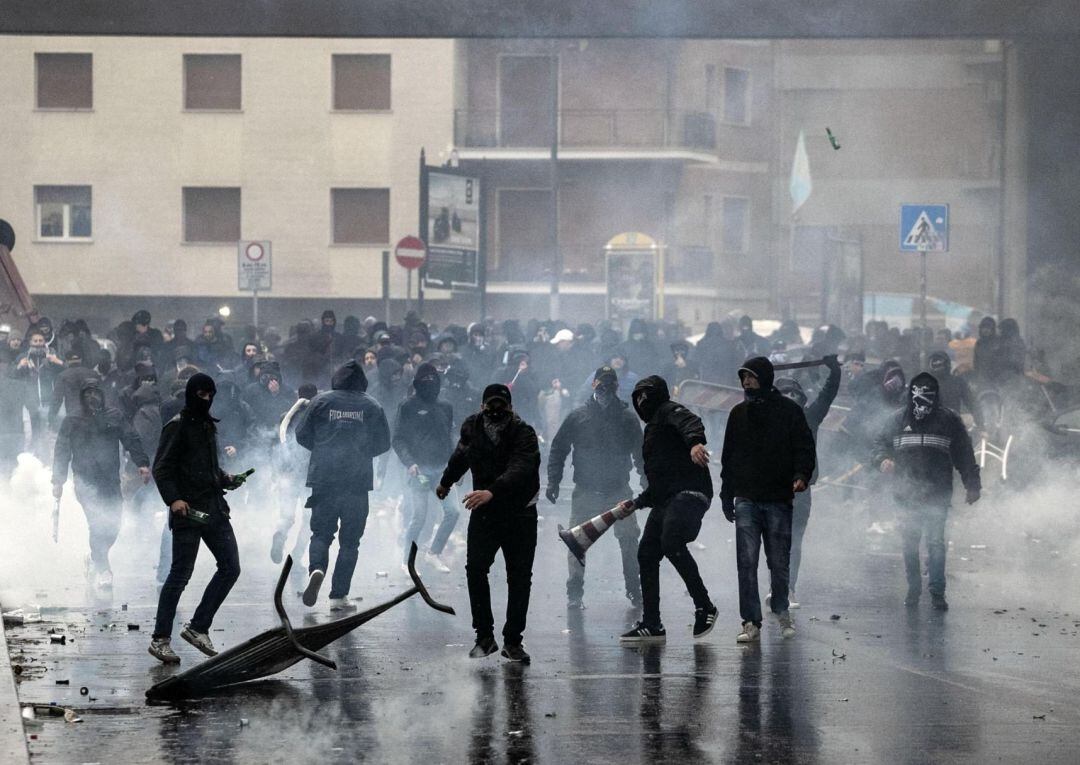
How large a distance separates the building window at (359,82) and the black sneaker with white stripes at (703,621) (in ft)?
106

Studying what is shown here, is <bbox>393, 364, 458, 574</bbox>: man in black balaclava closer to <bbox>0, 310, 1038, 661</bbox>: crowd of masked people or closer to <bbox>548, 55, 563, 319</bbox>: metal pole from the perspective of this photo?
<bbox>0, 310, 1038, 661</bbox>: crowd of masked people

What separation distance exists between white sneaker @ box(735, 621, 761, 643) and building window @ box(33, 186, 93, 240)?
1331 inches

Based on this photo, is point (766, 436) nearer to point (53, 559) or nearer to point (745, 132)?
point (53, 559)

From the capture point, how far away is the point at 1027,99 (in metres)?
24.2

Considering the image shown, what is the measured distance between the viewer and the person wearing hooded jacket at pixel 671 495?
35.2ft

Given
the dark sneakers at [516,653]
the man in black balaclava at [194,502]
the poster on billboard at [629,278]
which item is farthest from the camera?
the poster on billboard at [629,278]

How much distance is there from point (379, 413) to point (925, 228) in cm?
1182

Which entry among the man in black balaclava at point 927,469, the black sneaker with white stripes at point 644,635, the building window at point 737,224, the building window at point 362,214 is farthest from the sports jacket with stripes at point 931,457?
the building window at point 737,224

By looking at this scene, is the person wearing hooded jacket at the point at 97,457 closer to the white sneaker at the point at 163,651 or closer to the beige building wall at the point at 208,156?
the white sneaker at the point at 163,651

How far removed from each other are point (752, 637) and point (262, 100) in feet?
108

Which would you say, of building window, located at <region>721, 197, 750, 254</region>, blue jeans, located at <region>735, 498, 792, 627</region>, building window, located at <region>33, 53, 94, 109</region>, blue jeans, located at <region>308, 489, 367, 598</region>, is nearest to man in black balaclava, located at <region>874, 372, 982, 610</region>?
blue jeans, located at <region>735, 498, 792, 627</region>

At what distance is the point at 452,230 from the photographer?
114 ft

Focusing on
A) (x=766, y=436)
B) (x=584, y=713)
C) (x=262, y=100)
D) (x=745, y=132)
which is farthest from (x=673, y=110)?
(x=584, y=713)

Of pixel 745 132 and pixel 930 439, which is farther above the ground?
pixel 745 132
